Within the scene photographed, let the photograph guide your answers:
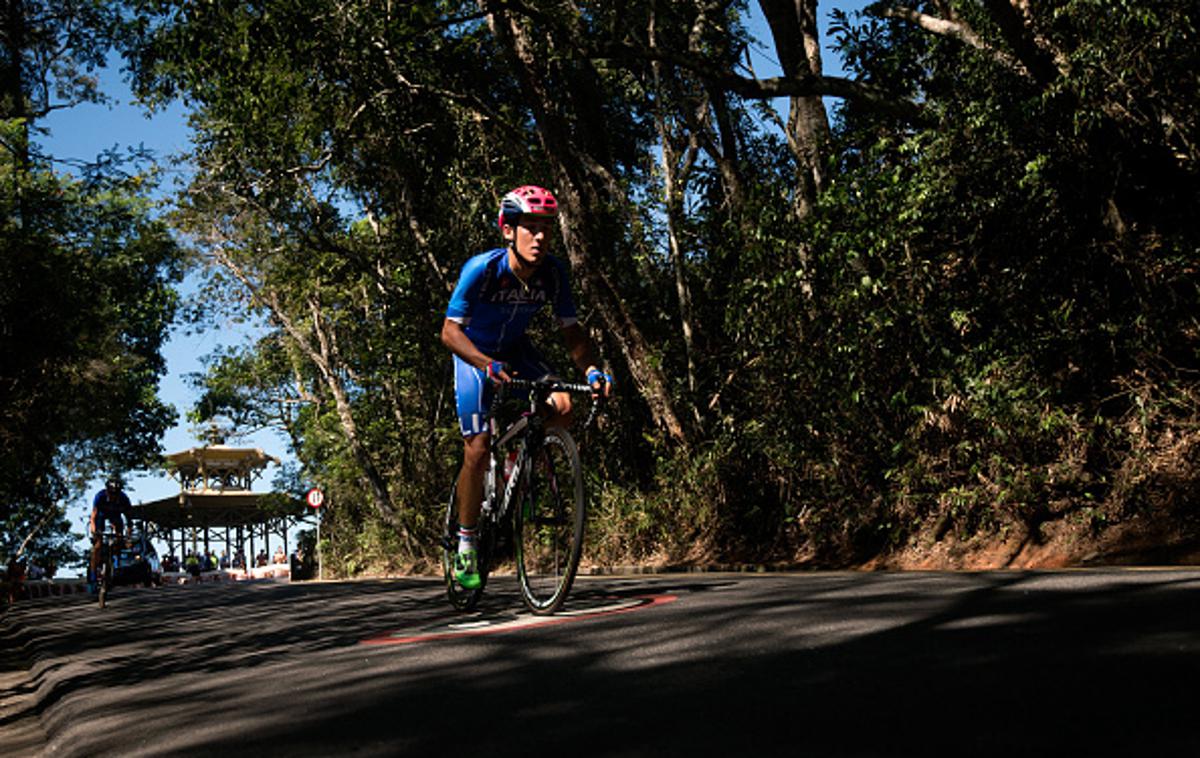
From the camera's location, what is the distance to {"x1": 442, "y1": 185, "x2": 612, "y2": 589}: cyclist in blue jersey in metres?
5.42

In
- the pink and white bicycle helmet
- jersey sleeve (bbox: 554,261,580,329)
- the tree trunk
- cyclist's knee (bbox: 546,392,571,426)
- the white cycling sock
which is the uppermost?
the tree trunk

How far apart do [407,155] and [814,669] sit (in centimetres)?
1639

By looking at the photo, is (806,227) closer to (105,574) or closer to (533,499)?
(533,499)

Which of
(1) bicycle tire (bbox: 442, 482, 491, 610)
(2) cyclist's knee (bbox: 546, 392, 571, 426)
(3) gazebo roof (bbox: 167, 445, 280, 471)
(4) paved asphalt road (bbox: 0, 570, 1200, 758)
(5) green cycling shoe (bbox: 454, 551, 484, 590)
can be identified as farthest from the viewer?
(3) gazebo roof (bbox: 167, 445, 280, 471)

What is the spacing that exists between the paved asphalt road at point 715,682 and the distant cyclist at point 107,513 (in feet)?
32.2

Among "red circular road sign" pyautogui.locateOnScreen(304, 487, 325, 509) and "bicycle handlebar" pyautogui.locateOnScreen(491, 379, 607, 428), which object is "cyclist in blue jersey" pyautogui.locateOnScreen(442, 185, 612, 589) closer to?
"bicycle handlebar" pyautogui.locateOnScreen(491, 379, 607, 428)

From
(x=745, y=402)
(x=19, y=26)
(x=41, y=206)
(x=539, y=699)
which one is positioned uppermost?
(x=19, y=26)

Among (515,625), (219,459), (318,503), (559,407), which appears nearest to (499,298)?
(559,407)

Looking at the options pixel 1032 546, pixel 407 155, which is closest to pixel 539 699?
pixel 1032 546

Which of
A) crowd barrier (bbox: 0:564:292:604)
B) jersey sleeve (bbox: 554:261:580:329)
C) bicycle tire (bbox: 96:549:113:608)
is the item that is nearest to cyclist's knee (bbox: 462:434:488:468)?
jersey sleeve (bbox: 554:261:580:329)

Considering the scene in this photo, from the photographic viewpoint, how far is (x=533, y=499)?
18.7 feet

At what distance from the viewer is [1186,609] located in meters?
3.33

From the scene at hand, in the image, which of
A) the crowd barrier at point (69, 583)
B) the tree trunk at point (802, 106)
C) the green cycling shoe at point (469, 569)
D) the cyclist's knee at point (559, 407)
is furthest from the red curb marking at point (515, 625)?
the tree trunk at point (802, 106)

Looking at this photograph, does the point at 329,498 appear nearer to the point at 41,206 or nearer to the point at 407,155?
the point at 407,155
